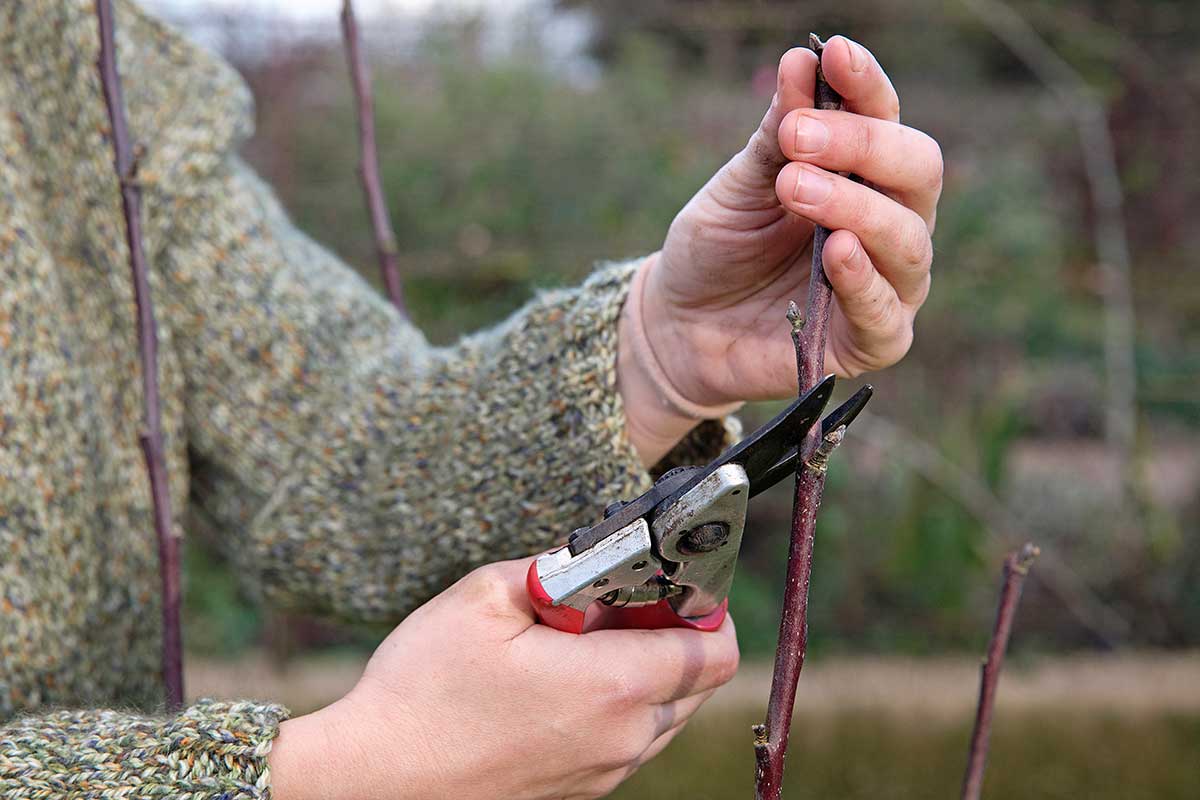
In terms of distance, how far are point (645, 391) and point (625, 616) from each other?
0.16 m

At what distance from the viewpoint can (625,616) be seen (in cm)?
66

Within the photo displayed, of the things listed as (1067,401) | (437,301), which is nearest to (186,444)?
(437,301)

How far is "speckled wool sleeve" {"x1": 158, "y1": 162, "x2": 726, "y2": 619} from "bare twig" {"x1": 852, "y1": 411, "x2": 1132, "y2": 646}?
145cm

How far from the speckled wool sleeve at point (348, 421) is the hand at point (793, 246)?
0.31ft

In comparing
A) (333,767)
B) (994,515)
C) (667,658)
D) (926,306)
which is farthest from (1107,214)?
(333,767)

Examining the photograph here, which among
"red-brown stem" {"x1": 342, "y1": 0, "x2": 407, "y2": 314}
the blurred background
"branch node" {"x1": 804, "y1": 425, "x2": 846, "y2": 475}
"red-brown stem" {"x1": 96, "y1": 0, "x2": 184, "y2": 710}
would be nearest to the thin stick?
"branch node" {"x1": 804, "y1": 425, "x2": 846, "y2": 475}

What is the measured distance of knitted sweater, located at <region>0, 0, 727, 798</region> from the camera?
30.8 inches

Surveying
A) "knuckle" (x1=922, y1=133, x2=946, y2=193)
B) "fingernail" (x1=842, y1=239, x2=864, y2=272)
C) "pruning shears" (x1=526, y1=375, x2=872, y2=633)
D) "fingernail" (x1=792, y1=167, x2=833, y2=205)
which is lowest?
"pruning shears" (x1=526, y1=375, x2=872, y2=633)

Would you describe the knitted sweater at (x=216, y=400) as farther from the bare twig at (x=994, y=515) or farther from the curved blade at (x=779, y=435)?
the bare twig at (x=994, y=515)

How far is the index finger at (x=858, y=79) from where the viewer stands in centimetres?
52

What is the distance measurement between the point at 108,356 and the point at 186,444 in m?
0.10

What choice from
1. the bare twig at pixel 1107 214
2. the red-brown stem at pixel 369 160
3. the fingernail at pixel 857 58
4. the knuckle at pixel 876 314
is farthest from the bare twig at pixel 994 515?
the fingernail at pixel 857 58

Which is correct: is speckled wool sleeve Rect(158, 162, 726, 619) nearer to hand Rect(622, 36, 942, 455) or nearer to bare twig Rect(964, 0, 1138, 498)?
hand Rect(622, 36, 942, 455)

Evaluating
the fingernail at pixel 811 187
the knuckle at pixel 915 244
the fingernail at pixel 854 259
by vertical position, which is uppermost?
the fingernail at pixel 811 187
